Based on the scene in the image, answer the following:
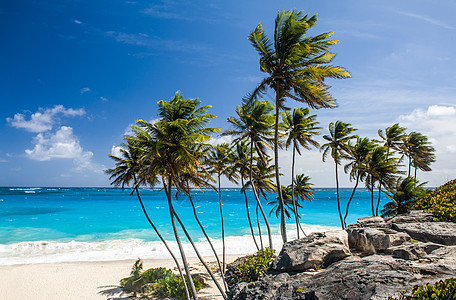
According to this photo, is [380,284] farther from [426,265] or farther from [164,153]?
[164,153]

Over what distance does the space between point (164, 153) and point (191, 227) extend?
3271 centimetres

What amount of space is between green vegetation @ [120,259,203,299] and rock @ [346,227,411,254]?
11.2 m

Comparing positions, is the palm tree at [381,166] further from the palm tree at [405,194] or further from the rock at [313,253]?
the rock at [313,253]

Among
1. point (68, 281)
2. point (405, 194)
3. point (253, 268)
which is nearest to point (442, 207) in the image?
point (253, 268)

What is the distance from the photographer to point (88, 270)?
725 inches

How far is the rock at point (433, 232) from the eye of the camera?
6832 mm

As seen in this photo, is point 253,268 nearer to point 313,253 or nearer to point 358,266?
point 313,253

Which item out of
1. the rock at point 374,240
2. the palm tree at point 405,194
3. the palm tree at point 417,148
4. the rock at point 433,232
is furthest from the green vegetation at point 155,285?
the palm tree at point 417,148

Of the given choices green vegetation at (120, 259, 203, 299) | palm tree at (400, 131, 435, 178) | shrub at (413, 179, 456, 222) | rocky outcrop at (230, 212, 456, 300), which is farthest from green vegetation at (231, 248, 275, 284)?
palm tree at (400, 131, 435, 178)

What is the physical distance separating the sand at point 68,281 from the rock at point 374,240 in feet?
34.2

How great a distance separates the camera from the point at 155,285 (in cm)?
1455

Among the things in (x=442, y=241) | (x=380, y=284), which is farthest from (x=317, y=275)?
(x=442, y=241)

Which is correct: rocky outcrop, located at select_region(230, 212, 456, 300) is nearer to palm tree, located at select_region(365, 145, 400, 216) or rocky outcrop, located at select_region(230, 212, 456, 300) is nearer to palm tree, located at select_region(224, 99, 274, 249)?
palm tree, located at select_region(224, 99, 274, 249)

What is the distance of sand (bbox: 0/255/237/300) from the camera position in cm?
1443
